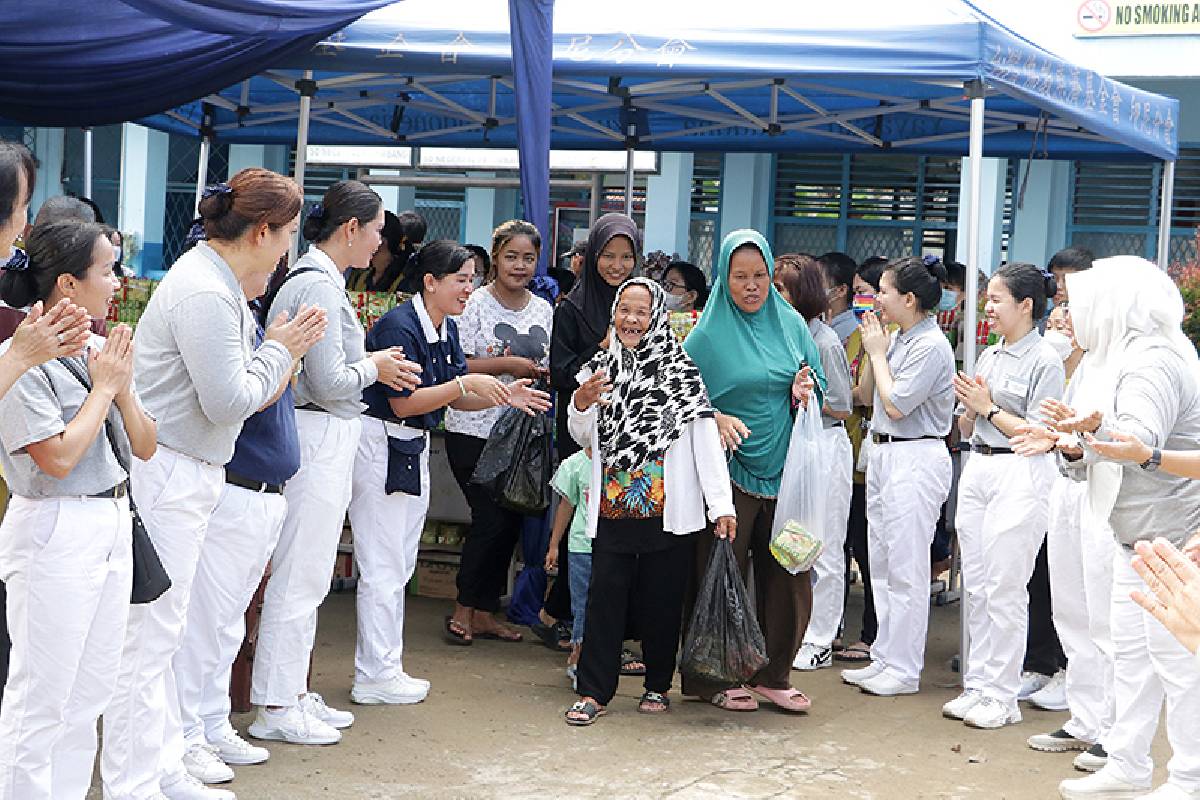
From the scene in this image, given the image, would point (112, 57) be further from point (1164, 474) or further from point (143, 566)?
point (1164, 474)

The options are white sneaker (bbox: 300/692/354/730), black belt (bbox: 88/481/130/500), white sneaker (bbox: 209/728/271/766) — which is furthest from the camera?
white sneaker (bbox: 300/692/354/730)

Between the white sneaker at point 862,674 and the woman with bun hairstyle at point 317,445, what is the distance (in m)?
2.43

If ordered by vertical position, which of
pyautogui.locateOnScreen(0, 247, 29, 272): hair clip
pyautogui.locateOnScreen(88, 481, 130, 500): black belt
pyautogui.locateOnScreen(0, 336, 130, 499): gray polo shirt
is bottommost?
pyautogui.locateOnScreen(88, 481, 130, 500): black belt

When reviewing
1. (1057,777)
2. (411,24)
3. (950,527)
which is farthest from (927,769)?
(411,24)

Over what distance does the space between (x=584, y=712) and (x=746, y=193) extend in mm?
9776

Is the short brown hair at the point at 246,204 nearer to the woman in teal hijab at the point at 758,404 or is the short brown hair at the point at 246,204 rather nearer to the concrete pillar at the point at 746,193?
the woman in teal hijab at the point at 758,404

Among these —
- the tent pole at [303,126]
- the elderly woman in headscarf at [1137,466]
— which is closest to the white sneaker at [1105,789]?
the elderly woman in headscarf at [1137,466]

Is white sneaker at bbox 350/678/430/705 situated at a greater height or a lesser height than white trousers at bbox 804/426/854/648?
lesser

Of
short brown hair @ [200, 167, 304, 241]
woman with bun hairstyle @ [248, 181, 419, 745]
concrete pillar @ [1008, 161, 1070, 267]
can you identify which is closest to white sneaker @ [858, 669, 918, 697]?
woman with bun hairstyle @ [248, 181, 419, 745]

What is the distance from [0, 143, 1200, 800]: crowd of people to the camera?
143 inches

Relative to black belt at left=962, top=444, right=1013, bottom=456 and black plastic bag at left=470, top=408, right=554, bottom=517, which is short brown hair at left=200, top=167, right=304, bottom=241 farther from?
black belt at left=962, top=444, right=1013, bottom=456

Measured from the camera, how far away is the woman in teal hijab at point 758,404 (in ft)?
19.5

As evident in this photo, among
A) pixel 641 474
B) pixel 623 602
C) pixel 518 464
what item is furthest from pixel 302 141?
pixel 623 602

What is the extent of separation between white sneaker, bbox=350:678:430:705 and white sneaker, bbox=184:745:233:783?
114 cm
